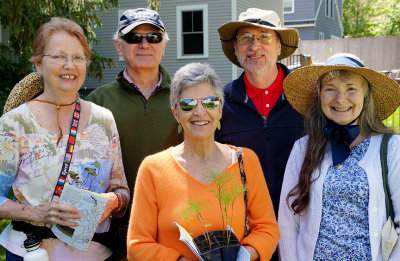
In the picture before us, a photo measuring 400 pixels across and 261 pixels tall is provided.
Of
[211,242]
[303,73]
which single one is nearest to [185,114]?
[211,242]

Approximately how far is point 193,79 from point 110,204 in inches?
37.3

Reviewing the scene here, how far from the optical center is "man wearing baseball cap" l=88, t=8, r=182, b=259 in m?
3.30

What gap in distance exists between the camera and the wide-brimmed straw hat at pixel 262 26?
333 centimetres

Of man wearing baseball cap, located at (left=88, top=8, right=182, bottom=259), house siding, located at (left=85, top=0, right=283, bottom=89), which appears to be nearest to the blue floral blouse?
man wearing baseball cap, located at (left=88, top=8, right=182, bottom=259)

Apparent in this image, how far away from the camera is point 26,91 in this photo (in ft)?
8.93

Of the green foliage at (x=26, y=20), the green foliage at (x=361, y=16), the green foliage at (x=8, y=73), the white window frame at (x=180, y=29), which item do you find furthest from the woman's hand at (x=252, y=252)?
the green foliage at (x=361, y=16)

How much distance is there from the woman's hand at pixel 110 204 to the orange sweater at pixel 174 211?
27 cm

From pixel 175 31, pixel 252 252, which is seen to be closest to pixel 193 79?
pixel 252 252

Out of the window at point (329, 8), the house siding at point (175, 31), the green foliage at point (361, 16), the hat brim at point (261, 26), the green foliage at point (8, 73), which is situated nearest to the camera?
the hat brim at point (261, 26)

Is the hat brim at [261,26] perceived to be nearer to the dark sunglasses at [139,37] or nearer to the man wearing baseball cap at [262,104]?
the man wearing baseball cap at [262,104]

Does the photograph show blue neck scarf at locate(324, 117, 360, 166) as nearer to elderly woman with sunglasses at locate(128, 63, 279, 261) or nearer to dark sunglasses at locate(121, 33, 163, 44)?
elderly woman with sunglasses at locate(128, 63, 279, 261)

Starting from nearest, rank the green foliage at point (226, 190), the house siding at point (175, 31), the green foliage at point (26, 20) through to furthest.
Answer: the green foliage at point (226, 190), the green foliage at point (26, 20), the house siding at point (175, 31)

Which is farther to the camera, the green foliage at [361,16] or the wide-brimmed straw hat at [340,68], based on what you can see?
the green foliage at [361,16]

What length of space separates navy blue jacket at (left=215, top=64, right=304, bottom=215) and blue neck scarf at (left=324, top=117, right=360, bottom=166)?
1.65ft
